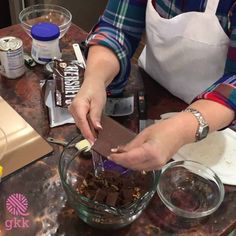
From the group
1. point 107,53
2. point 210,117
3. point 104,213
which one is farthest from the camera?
point 107,53

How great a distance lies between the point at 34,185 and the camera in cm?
81

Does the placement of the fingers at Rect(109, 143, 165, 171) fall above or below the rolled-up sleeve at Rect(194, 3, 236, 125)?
below

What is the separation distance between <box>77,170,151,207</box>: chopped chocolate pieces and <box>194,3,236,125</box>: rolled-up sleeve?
217 mm

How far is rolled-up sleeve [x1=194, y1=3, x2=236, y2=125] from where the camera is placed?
820 mm

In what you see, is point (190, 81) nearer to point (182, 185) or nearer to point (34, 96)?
point (182, 185)

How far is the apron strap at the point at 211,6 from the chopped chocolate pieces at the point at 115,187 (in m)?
0.39

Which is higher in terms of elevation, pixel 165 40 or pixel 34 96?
pixel 165 40

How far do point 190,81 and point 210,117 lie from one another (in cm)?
22

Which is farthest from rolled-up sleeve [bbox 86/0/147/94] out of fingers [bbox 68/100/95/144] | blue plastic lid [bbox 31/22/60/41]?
fingers [bbox 68/100/95/144]

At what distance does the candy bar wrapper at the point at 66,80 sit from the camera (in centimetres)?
95

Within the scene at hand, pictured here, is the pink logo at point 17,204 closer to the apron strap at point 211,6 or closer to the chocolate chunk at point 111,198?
the chocolate chunk at point 111,198

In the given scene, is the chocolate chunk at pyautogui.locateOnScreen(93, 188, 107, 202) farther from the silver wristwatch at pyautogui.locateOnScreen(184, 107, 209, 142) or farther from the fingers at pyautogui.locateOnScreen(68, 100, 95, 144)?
the silver wristwatch at pyautogui.locateOnScreen(184, 107, 209, 142)

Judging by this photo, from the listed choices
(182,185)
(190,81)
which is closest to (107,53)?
(190,81)

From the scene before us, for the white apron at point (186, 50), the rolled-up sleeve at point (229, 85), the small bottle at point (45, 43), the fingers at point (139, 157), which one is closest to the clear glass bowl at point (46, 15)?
the small bottle at point (45, 43)
